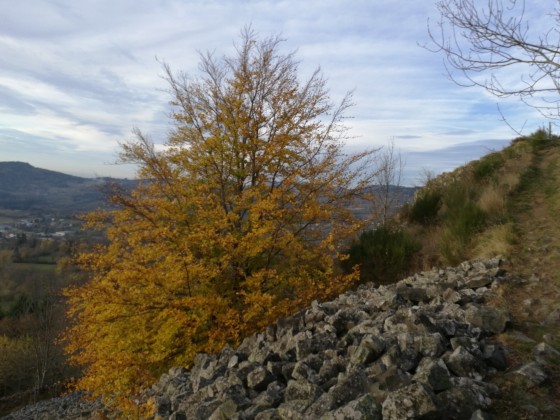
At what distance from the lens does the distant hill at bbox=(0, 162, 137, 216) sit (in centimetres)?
11712

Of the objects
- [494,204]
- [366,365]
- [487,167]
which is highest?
[487,167]

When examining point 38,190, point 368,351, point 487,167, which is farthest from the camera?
point 38,190

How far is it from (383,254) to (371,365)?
765 cm

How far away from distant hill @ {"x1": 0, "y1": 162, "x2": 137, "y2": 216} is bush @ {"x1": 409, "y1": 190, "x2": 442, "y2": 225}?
103 m

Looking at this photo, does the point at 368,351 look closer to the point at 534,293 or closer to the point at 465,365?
the point at 465,365

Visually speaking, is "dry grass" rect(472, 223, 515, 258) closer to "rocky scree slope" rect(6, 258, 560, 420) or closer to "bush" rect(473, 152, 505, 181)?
"rocky scree slope" rect(6, 258, 560, 420)

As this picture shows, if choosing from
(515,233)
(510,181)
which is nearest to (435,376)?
(515,233)

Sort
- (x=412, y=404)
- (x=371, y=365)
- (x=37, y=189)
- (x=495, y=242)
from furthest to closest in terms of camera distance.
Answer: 1. (x=37, y=189)
2. (x=495, y=242)
3. (x=371, y=365)
4. (x=412, y=404)

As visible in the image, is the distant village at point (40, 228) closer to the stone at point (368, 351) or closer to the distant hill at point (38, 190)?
the distant hill at point (38, 190)

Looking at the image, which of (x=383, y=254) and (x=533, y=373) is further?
(x=383, y=254)

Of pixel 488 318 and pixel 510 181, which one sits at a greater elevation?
pixel 510 181

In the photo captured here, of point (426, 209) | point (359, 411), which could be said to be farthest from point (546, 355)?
point (426, 209)

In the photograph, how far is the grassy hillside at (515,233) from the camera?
419 cm

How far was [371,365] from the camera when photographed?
4.71 metres
